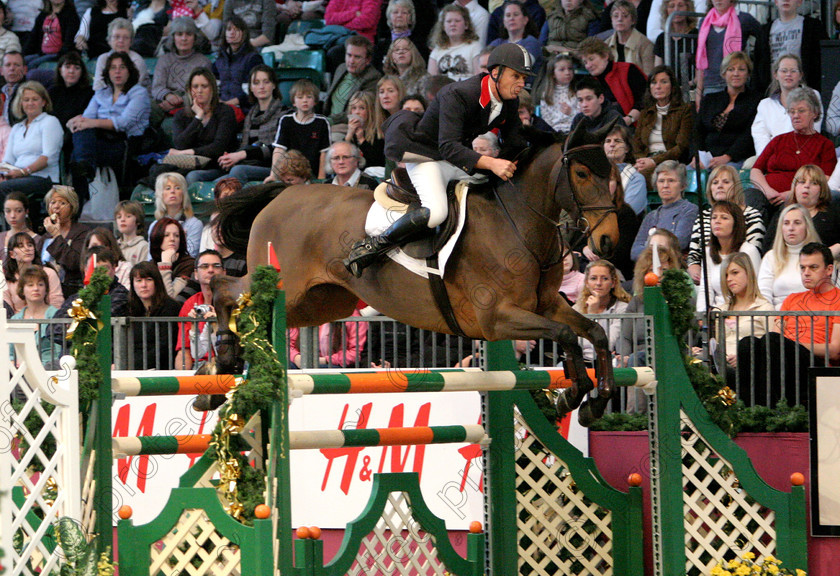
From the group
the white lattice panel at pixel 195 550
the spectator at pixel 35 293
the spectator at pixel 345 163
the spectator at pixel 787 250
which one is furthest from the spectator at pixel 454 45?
the white lattice panel at pixel 195 550

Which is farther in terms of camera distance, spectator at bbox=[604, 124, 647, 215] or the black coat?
spectator at bbox=[604, 124, 647, 215]

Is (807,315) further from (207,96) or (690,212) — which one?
(207,96)

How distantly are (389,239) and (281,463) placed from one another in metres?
1.36

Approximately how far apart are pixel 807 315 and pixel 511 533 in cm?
174

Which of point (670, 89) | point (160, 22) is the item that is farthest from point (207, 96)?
point (670, 89)

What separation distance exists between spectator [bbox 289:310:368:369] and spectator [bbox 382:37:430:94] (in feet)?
10.0

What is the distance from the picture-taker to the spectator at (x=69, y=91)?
10.6 metres

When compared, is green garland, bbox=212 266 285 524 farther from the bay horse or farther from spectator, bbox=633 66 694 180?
spectator, bbox=633 66 694 180

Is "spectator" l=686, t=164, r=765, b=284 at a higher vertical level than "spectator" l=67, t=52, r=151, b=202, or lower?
lower

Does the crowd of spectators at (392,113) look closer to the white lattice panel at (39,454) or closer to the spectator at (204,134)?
the spectator at (204,134)

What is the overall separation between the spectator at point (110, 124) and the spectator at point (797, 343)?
19.5 feet

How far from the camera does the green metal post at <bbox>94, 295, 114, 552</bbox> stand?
4430 millimetres

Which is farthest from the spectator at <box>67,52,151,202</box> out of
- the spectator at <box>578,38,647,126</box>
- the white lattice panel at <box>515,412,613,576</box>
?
the white lattice panel at <box>515,412,613,576</box>

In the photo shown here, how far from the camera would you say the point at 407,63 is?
9.48 metres
